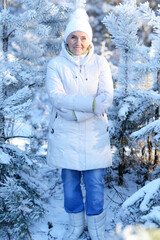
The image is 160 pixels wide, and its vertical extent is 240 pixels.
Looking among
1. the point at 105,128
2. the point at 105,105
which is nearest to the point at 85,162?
the point at 105,128

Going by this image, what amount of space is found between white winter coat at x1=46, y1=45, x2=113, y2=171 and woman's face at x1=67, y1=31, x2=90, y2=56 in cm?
6

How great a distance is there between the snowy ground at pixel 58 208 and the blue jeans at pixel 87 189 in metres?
0.30

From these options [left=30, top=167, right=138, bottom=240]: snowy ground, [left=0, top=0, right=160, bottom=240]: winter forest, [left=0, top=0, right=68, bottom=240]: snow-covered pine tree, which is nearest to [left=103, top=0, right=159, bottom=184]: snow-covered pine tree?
[left=0, top=0, right=160, bottom=240]: winter forest

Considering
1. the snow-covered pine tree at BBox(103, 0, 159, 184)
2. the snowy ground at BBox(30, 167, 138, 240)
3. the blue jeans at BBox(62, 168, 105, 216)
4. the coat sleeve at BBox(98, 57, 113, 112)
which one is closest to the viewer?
the coat sleeve at BBox(98, 57, 113, 112)

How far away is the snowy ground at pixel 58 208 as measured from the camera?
8.32 ft

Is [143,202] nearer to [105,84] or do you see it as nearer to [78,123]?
[78,123]

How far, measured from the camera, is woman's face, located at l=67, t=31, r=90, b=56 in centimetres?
220

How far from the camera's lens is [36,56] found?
323cm

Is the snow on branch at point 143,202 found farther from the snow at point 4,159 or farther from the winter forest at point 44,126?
the snow at point 4,159

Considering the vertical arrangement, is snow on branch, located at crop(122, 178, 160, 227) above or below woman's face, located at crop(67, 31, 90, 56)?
below

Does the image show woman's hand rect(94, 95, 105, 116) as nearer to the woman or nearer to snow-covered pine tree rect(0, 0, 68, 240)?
the woman

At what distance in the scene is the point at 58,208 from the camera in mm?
3020

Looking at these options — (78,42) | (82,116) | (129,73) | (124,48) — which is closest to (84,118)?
(82,116)

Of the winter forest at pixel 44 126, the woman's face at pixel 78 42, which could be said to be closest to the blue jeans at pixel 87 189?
the winter forest at pixel 44 126
